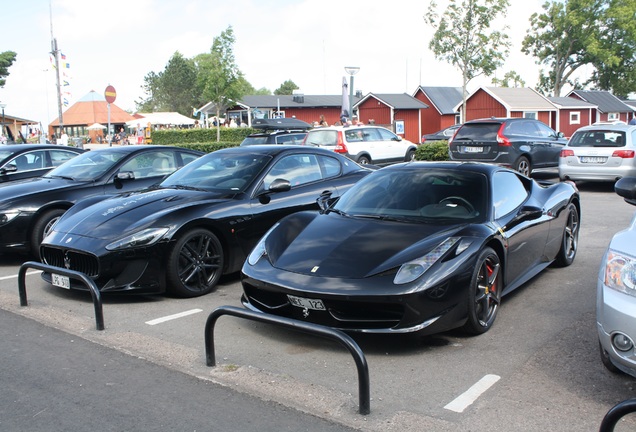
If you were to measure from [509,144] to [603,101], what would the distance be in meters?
47.3

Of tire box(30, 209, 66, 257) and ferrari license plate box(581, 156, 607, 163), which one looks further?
ferrari license plate box(581, 156, 607, 163)

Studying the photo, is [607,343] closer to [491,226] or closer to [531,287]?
[491,226]

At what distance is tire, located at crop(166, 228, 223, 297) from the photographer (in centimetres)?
627

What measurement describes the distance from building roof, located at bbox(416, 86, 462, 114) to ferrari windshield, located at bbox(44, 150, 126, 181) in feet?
144

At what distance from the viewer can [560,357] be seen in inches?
181

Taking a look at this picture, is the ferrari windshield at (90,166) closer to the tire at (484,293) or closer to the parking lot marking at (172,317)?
the parking lot marking at (172,317)

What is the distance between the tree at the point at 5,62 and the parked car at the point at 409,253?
243ft

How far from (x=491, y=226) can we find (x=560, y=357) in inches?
50.2

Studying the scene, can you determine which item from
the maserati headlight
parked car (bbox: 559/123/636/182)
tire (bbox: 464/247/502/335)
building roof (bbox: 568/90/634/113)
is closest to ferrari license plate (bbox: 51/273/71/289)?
the maserati headlight

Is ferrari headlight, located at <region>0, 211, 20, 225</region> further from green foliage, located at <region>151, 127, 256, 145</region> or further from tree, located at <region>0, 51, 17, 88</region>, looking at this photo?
tree, located at <region>0, 51, 17, 88</region>

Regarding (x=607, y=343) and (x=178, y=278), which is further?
(x=178, y=278)

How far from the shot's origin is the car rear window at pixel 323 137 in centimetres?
1936

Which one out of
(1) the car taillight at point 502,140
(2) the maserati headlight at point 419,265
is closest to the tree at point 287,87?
(1) the car taillight at point 502,140

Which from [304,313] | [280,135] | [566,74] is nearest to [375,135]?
[280,135]
